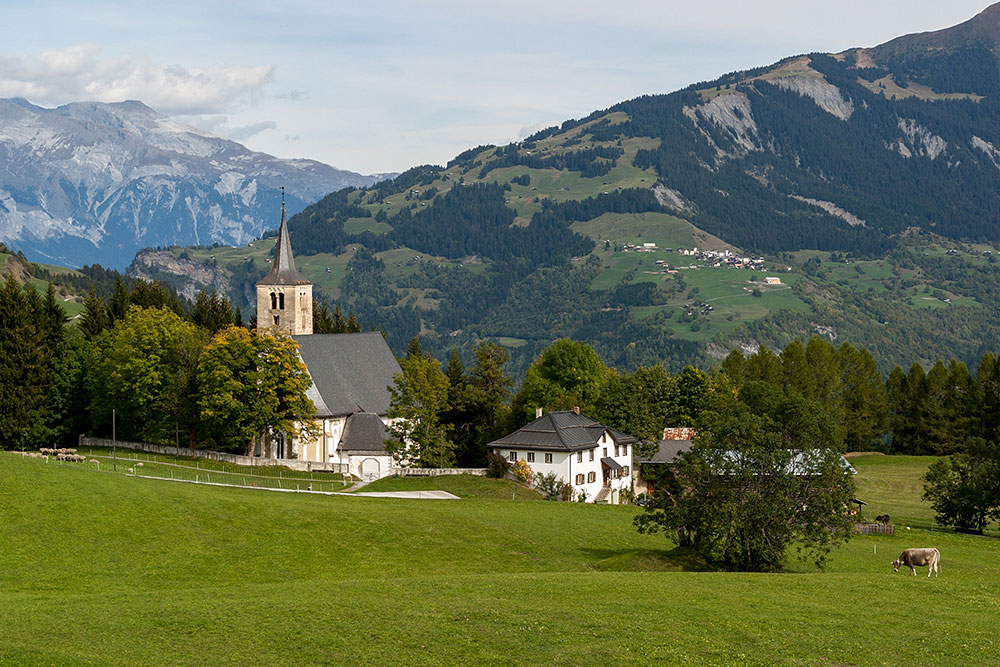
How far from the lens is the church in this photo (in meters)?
102

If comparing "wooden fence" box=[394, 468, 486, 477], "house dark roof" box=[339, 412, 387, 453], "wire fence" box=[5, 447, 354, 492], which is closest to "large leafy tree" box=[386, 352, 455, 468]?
"wooden fence" box=[394, 468, 486, 477]

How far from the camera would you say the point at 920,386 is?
135375mm

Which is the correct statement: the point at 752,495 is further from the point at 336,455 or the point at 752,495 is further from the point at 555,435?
the point at 336,455

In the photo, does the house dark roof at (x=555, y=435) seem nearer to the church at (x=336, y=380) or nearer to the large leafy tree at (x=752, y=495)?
the church at (x=336, y=380)

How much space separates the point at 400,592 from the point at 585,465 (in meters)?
56.9

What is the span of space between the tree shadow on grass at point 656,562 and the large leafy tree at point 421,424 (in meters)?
45.4

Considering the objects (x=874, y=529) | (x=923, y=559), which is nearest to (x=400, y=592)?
(x=923, y=559)

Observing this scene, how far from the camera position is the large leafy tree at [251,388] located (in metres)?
94.5

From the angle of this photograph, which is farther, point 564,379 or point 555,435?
point 564,379

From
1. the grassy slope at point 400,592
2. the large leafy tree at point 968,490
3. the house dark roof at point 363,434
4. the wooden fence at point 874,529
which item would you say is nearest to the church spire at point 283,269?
the house dark roof at point 363,434

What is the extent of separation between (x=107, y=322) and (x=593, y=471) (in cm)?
5176

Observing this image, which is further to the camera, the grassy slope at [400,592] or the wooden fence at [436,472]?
the wooden fence at [436,472]

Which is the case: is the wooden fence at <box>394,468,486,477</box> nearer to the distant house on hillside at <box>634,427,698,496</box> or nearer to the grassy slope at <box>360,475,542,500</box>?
the grassy slope at <box>360,475,542,500</box>

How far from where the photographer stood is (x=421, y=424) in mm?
97062
